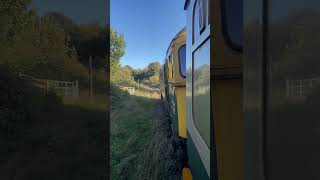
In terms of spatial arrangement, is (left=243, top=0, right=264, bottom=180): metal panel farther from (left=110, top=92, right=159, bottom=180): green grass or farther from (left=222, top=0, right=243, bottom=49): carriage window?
(left=110, top=92, right=159, bottom=180): green grass

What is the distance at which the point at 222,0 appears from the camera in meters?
1.93

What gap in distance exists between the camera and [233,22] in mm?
1885

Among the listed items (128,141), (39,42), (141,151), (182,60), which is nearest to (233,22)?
(39,42)

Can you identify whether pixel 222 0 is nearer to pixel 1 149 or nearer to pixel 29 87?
pixel 29 87

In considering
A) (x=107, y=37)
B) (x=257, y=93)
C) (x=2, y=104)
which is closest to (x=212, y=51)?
(x=257, y=93)

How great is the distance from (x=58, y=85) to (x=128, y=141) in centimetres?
903

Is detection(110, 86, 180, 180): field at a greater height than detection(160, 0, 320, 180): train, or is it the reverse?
detection(160, 0, 320, 180): train

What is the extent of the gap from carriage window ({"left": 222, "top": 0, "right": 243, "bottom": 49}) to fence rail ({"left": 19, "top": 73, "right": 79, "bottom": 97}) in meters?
2.32

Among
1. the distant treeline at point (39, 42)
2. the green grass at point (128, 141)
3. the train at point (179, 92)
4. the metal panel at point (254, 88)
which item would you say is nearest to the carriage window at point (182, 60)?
the train at point (179, 92)

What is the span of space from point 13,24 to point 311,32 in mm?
3433

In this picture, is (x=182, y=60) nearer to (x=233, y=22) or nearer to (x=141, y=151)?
(x=141, y=151)

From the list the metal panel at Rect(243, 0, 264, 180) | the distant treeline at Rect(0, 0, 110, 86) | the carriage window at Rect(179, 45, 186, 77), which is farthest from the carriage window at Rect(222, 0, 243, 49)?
the carriage window at Rect(179, 45, 186, 77)

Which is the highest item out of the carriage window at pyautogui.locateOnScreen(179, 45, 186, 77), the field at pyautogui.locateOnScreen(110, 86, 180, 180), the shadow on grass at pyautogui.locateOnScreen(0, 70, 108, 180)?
the carriage window at pyautogui.locateOnScreen(179, 45, 186, 77)

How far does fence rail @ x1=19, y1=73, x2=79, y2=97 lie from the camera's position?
3.54 meters
